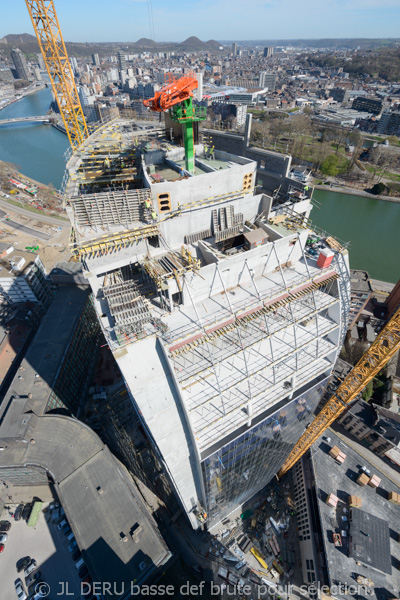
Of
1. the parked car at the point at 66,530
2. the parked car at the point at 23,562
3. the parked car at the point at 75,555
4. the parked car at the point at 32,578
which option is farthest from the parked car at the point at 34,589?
the parked car at the point at 66,530

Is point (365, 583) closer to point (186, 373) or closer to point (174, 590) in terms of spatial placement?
point (174, 590)

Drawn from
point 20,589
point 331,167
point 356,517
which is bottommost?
point 20,589

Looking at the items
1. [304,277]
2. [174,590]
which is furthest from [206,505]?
[304,277]

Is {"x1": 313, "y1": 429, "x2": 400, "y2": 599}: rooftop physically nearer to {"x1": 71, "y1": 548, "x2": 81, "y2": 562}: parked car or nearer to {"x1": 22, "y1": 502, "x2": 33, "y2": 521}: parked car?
{"x1": 71, "y1": 548, "x2": 81, "y2": 562}: parked car

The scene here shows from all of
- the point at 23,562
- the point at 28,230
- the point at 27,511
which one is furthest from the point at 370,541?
the point at 28,230

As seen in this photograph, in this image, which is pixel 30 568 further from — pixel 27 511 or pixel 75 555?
pixel 27 511

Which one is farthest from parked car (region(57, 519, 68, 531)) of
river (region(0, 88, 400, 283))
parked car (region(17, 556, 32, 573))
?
river (region(0, 88, 400, 283))
